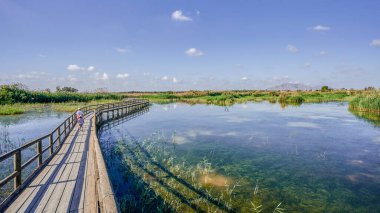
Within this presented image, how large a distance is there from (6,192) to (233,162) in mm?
9717

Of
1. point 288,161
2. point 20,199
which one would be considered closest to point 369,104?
point 288,161

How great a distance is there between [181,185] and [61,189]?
435 centimetres

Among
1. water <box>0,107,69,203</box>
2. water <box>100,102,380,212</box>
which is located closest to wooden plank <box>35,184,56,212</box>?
water <box>0,107,69,203</box>

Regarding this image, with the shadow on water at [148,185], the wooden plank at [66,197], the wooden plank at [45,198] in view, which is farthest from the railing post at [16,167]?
the shadow on water at [148,185]

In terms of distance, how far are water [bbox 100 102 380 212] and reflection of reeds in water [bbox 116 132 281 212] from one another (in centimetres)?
19

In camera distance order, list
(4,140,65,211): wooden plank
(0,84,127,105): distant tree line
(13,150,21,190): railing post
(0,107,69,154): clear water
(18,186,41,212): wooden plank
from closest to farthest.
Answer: (18,186,41,212): wooden plank
(4,140,65,211): wooden plank
(13,150,21,190): railing post
(0,107,69,154): clear water
(0,84,127,105): distant tree line

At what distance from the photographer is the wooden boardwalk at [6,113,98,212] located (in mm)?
5969

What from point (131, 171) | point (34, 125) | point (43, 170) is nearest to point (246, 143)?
point (131, 171)

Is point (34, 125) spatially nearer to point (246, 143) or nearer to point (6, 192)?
point (6, 192)

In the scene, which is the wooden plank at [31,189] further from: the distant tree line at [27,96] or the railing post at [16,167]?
the distant tree line at [27,96]

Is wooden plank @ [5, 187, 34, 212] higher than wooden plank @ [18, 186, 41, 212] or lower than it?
higher

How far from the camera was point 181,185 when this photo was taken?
32.5 ft

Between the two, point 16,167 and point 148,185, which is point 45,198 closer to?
point 16,167

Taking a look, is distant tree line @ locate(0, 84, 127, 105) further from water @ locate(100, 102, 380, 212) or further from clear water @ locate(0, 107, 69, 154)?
water @ locate(100, 102, 380, 212)
